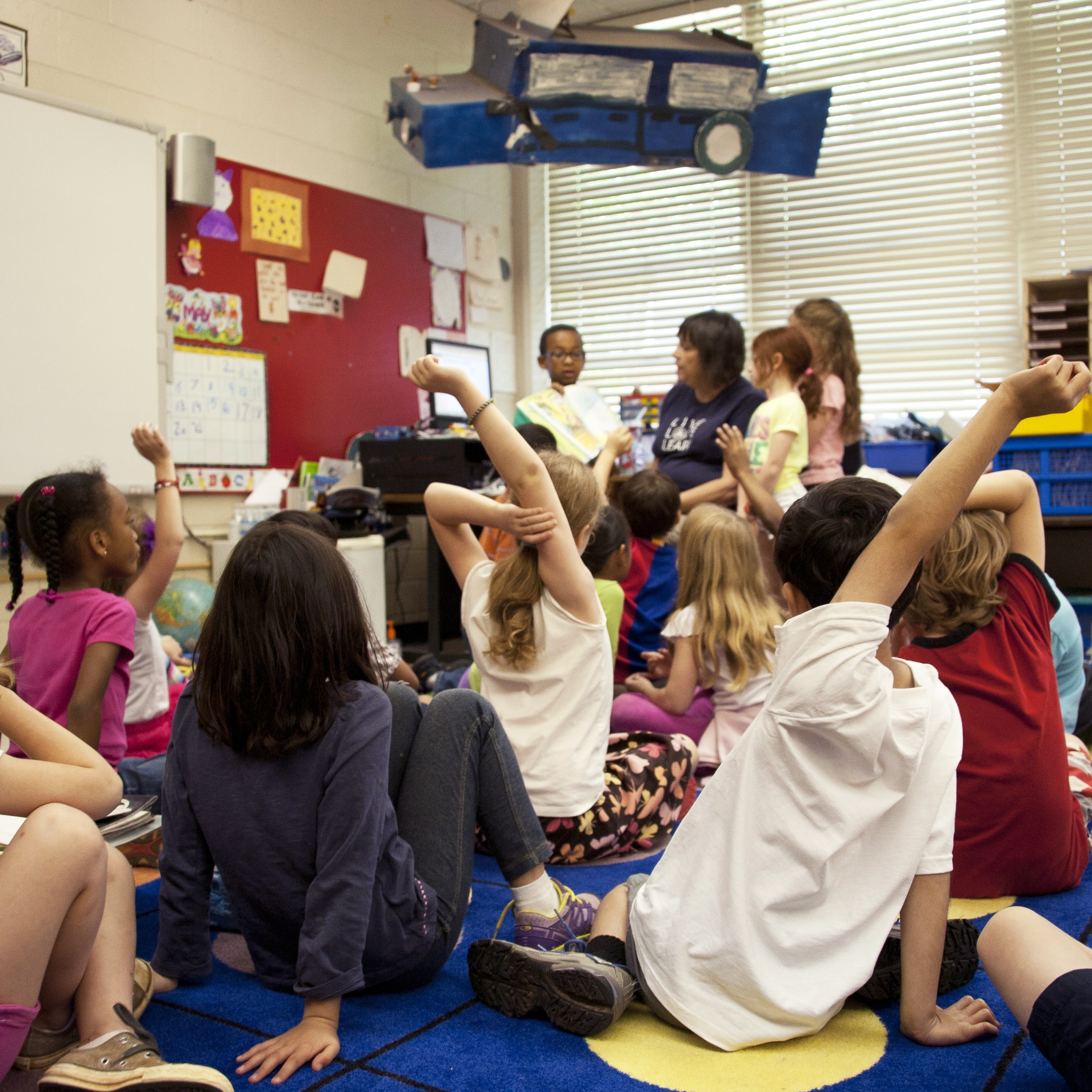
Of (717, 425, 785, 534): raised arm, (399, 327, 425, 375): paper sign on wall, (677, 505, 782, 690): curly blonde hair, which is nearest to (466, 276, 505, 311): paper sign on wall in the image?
(399, 327, 425, 375): paper sign on wall

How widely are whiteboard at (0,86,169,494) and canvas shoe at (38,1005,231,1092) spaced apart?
263 cm

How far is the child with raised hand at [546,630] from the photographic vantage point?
150cm

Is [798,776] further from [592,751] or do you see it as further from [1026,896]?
[1026,896]

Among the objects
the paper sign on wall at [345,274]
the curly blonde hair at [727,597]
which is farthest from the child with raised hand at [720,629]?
the paper sign on wall at [345,274]

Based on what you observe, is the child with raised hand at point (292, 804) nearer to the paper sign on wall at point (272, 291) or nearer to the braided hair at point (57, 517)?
the braided hair at point (57, 517)

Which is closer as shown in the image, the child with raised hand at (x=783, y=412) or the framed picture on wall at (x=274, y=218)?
the child with raised hand at (x=783, y=412)

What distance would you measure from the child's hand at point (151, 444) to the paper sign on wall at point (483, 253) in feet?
10.7

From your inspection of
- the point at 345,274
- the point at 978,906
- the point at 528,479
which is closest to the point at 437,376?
the point at 528,479

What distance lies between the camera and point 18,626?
1662mm

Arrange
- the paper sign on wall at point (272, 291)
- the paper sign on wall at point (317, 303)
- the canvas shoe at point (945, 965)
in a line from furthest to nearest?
the paper sign on wall at point (317, 303) → the paper sign on wall at point (272, 291) → the canvas shoe at point (945, 965)

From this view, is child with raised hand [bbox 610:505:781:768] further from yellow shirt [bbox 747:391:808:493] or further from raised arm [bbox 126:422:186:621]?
raised arm [bbox 126:422:186:621]

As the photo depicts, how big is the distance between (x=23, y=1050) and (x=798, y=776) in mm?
837

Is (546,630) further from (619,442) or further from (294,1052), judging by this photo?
(619,442)

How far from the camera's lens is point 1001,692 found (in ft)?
4.95
